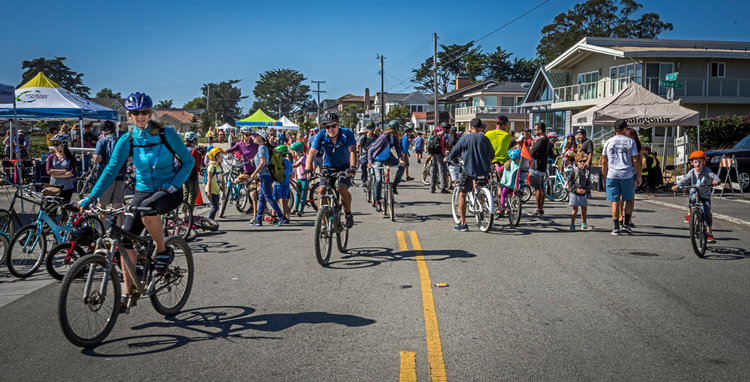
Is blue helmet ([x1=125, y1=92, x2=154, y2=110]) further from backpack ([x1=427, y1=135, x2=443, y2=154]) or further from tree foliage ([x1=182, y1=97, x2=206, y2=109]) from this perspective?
tree foliage ([x1=182, y1=97, x2=206, y2=109])

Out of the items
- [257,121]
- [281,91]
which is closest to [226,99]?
[281,91]

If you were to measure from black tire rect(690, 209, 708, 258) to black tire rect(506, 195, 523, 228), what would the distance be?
320 cm

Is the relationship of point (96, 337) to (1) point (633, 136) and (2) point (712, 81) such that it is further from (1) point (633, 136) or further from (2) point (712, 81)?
(2) point (712, 81)

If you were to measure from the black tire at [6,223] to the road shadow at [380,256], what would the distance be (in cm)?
422

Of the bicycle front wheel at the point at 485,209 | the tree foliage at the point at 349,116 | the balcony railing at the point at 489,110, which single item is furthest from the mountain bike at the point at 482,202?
the tree foliage at the point at 349,116

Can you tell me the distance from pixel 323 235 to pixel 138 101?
3.14 meters

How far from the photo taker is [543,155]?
12531 mm

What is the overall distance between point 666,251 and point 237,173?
8.70 meters

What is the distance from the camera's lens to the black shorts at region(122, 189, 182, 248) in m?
5.20

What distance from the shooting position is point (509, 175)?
12.1 metres

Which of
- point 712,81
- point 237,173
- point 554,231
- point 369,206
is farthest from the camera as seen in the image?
point 712,81

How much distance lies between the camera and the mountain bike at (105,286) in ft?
15.3

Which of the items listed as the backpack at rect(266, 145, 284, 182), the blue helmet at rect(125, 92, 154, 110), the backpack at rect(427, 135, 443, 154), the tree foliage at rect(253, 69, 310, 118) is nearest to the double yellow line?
the blue helmet at rect(125, 92, 154, 110)

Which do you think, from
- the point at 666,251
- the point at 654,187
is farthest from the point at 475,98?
the point at 666,251
